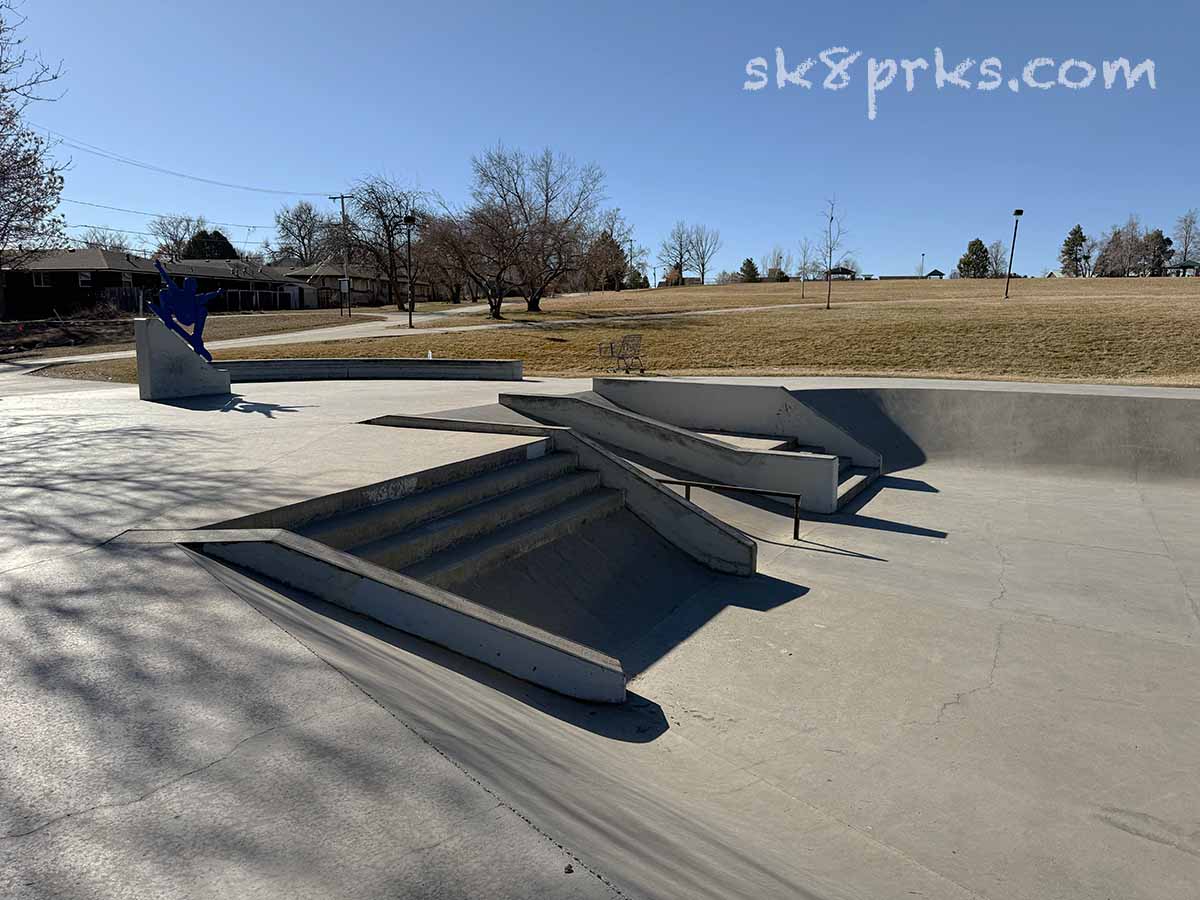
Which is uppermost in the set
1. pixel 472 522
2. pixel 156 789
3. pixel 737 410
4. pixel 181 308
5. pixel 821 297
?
pixel 821 297

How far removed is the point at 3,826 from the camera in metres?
1.99

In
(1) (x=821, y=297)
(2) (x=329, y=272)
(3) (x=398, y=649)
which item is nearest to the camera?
(3) (x=398, y=649)

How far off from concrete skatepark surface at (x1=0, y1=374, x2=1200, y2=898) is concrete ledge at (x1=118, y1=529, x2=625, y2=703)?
146 mm

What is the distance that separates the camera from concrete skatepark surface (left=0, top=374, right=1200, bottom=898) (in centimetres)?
203

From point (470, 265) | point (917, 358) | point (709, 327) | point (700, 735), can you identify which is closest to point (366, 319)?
point (470, 265)

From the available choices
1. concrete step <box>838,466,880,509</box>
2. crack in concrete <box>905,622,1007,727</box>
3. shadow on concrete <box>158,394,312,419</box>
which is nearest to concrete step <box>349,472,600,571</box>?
crack in concrete <box>905,622,1007,727</box>

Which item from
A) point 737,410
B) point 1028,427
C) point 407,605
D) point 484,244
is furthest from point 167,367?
point 484,244

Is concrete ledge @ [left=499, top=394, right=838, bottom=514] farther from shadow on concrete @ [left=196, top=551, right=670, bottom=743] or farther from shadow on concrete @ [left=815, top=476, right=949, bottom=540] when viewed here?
shadow on concrete @ [left=196, top=551, right=670, bottom=743]

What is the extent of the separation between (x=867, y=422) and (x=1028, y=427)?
2824 mm

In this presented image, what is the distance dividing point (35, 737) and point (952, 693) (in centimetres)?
535

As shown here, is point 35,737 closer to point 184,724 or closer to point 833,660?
point 184,724

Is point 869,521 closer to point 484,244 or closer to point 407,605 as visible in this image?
point 407,605

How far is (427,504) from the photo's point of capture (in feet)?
19.1

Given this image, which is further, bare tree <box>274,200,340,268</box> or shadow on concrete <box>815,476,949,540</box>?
bare tree <box>274,200,340,268</box>
